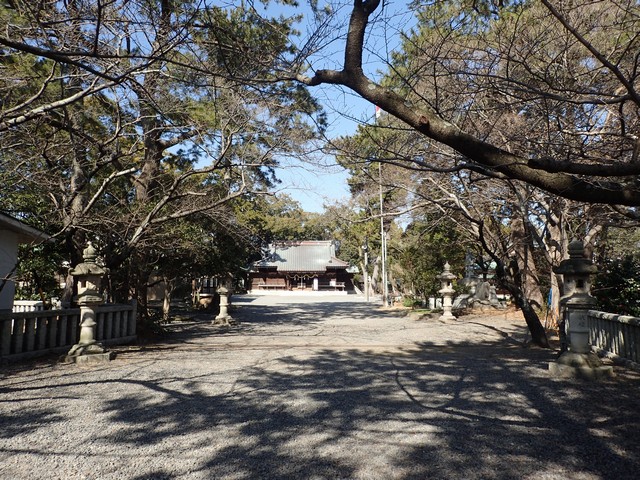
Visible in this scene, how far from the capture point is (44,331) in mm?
7668

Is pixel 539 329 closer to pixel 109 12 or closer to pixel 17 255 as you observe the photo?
pixel 109 12

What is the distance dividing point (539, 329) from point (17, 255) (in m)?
11.7

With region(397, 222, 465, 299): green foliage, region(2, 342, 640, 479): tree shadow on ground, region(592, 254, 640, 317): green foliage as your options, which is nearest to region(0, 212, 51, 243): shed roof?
region(2, 342, 640, 479): tree shadow on ground

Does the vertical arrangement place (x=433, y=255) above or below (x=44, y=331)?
above

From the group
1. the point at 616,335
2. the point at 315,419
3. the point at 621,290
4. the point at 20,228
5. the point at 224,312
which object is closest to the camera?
the point at 315,419

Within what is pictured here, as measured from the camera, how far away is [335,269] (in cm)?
4878

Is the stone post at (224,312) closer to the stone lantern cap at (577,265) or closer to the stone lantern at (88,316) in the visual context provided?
the stone lantern at (88,316)

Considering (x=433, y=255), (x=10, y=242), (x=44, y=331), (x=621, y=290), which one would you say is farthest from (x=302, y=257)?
(x=44, y=331)

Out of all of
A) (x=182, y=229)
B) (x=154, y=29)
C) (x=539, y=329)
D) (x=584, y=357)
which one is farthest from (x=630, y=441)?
(x=182, y=229)

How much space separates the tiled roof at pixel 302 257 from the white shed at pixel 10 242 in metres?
35.3

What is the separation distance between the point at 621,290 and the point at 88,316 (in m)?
9.93

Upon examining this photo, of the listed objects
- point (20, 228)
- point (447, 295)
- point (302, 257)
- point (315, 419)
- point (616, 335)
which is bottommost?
point (315, 419)

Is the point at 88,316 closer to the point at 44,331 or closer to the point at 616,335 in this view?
the point at 44,331

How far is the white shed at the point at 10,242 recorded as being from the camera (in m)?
9.63
